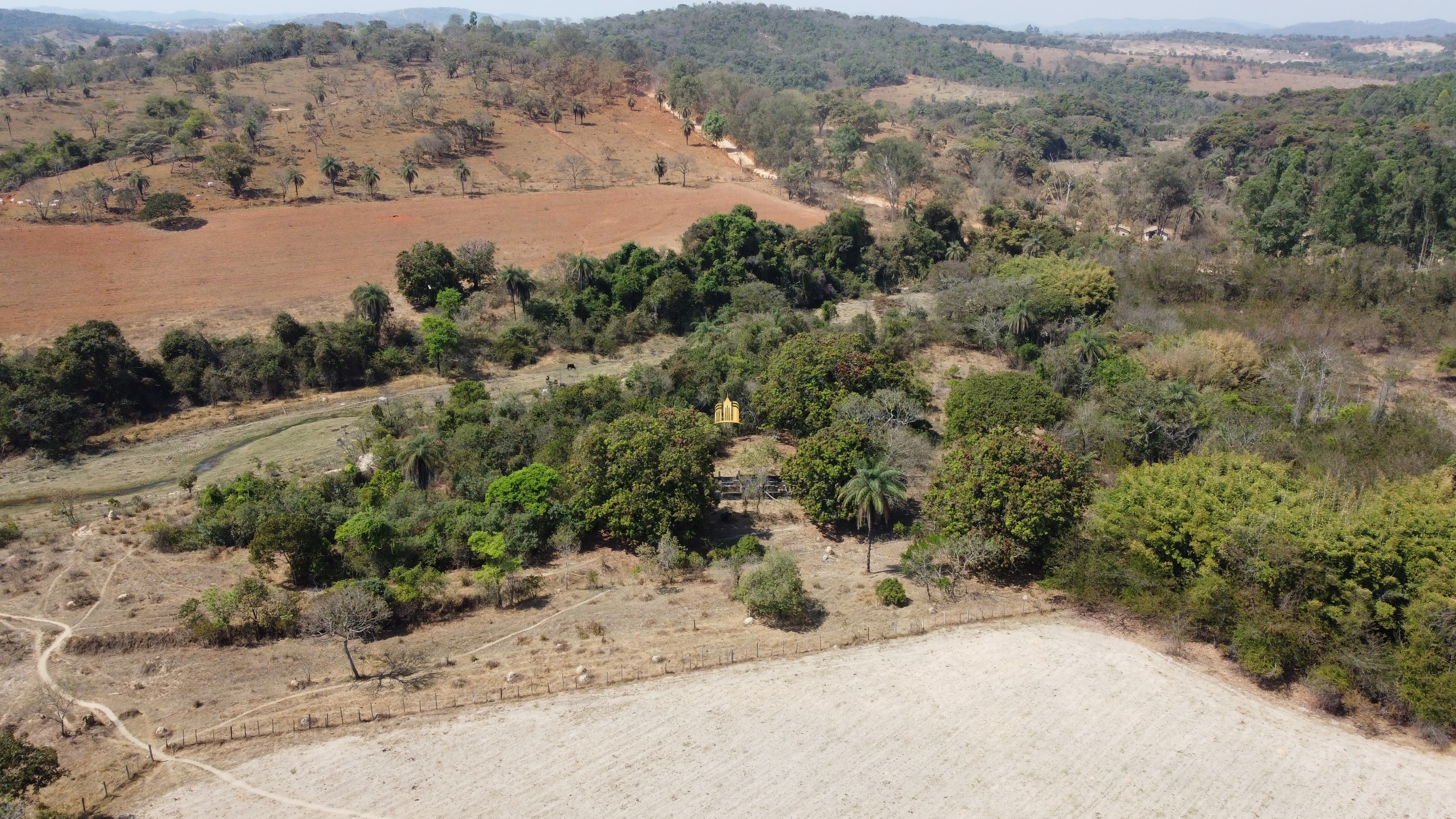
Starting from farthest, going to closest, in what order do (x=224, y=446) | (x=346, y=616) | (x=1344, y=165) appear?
1. (x=1344, y=165)
2. (x=224, y=446)
3. (x=346, y=616)

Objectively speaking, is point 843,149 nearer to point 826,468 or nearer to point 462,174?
point 462,174

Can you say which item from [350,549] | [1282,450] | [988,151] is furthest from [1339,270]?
[350,549]

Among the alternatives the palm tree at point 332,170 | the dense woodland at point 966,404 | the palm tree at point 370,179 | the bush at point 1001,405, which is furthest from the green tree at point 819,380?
the palm tree at point 332,170

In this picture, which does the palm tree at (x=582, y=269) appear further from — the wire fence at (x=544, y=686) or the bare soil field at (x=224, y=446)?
the wire fence at (x=544, y=686)

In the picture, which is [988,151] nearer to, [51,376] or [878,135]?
[878,135]

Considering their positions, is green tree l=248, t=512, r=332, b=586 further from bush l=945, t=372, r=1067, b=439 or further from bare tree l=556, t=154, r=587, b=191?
bare tree l=556, t=154, r=587, b=191

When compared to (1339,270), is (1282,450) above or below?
below

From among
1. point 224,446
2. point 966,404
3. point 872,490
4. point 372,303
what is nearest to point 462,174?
point 372,303
